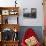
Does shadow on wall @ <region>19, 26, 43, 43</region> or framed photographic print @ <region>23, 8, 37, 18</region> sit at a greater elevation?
framed photographic print @ <region>23, 8, 37, 18</region>

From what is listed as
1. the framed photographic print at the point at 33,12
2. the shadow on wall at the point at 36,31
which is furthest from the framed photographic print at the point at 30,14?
the shadow on wall at the point at 36,31

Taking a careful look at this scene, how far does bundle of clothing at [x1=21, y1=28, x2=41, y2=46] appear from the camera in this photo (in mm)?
4535

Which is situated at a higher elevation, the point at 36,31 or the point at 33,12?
the point at 33,12

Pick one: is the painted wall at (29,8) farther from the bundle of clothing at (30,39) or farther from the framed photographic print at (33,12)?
the bundle of clothing at (30,39)

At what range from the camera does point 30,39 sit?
457 cm

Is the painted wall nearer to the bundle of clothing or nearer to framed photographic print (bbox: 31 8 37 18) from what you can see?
framed photographic print (bbox: 31 8 37 18)

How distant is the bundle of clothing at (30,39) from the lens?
14.9 feet

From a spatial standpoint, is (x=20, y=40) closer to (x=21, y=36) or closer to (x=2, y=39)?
(x=21, y=36)

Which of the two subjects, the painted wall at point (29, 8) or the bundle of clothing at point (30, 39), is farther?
the painted wall at point (29, 8)

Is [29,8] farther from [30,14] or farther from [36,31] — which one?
[36,31]

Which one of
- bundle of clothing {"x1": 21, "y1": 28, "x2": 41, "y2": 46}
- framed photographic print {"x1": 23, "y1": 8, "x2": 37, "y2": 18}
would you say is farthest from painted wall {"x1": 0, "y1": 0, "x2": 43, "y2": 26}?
bundle of clothing {"x1": 21, "y1": 28, "x2": 41, "y2": 46}

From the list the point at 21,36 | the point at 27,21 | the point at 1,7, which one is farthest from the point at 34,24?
the point at 1,7

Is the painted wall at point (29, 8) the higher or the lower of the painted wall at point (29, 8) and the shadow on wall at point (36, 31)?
the higher

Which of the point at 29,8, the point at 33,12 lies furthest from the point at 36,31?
the point at 29,8
